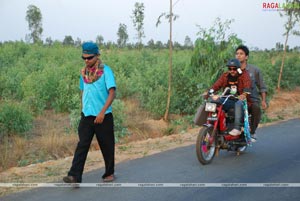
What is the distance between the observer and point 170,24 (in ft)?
32.8

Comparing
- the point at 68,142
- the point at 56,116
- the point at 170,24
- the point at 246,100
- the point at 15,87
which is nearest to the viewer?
the point at 246,100

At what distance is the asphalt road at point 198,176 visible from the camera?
185 inches

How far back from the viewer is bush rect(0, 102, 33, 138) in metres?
8.57

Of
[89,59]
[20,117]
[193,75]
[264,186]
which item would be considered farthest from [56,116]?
[264,186]

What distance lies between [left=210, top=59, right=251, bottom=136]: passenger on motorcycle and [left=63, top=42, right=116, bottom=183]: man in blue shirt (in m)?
2.09

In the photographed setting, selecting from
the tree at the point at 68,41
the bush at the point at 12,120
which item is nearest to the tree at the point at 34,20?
the tree at the point at 68,41

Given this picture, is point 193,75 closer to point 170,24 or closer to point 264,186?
point 170,24

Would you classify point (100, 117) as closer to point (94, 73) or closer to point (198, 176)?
point (94, 73)

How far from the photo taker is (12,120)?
8625 mm

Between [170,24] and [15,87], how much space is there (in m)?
5.87

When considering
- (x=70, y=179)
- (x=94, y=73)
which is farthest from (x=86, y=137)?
(x=94, y=73)

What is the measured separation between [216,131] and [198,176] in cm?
102

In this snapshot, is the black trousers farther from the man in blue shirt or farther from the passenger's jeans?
the passenger's jeans

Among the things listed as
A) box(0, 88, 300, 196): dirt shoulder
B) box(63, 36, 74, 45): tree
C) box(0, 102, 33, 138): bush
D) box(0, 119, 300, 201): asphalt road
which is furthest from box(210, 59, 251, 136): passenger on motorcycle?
box(63, 36, 74, 45): tree
